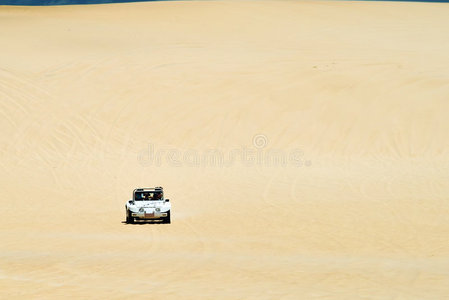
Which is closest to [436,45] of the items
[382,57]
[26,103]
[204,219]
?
[382,57]

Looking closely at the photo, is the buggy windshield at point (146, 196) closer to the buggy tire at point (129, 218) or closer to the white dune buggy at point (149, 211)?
the white dune buggy at point (149, 211)

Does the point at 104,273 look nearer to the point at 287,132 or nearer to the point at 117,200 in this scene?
the point at 117,200

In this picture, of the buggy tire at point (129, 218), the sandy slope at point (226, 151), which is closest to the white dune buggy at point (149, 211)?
the buggy tire at point (129, 218)

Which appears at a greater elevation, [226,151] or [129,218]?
[226,151]

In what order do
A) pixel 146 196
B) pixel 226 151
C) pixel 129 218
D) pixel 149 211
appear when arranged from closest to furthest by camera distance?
pixel 149 211, pixel 129 218, pixel 146 196, pixel 226 151

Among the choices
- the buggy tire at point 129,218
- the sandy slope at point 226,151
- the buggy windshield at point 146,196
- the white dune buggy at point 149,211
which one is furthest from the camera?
the buggy windshield at point 146,196

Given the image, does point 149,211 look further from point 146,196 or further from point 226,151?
point 226,151

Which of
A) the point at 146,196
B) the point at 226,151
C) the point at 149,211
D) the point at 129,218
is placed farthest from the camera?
the point at 226,151

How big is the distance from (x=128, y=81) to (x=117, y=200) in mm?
10821

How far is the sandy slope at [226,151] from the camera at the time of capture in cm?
1122

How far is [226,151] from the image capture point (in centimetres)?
2653

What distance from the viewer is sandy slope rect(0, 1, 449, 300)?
11219 millimetres

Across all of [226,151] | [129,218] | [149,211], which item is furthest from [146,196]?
[226,151]

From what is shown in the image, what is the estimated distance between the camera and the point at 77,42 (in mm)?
36562
